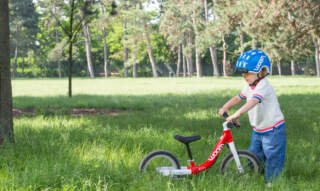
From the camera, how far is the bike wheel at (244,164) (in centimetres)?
447

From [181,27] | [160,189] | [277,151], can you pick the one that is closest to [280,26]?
[277,151]

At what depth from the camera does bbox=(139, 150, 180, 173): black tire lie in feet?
14.1

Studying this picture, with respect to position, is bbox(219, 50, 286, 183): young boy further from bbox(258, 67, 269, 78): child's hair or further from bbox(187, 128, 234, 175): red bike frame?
bbox(187, 128, 234, 175): red bike frame

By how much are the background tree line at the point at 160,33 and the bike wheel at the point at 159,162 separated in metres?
7.50

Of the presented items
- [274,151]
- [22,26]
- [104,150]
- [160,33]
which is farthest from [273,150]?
[22,26]

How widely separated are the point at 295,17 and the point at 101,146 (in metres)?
11.0

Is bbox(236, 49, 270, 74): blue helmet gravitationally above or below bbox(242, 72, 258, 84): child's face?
above

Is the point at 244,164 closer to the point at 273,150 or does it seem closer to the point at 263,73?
the point at 273,150

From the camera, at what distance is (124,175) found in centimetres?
409

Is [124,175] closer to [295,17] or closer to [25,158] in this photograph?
[25,158]

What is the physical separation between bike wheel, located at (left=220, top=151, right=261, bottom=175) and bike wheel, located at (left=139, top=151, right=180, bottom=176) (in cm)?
55

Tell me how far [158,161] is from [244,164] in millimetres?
995

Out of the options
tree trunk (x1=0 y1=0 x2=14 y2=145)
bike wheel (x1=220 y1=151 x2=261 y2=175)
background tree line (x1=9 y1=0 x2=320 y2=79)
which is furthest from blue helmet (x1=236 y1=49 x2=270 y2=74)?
background tree line (x1=9 y1=0 x2=320 y2=79)

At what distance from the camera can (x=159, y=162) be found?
4371 millimetres
